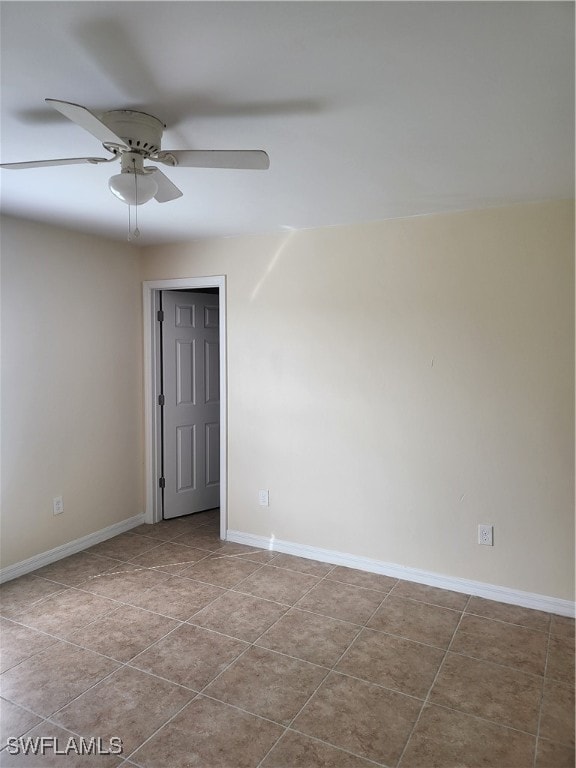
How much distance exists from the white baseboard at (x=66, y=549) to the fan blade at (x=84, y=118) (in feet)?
9.45

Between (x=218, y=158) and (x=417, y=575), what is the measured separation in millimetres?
2770

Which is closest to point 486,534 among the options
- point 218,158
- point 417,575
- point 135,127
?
point 417,575

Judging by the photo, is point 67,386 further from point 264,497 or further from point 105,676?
point 105,676

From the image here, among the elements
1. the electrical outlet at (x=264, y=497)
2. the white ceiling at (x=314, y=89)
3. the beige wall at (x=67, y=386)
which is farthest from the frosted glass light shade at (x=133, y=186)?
the electrical outlet at (x=264, y=497)

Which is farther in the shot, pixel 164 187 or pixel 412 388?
pixel 412 388

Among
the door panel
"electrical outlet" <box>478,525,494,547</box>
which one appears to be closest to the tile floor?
"electrical outlet" <box>478,525,494,547</box>

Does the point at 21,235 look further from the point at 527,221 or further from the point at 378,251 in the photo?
the point at 527,221

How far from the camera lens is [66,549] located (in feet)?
12.3

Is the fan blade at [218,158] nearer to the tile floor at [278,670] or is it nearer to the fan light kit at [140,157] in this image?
the fan light kit at [140,157]

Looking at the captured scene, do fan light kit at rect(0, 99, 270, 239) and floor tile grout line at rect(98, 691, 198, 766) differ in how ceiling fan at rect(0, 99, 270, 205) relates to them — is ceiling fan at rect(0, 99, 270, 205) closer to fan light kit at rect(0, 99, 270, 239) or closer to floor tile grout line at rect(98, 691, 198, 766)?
fan light kit at rect(0, 99, 270, 239)

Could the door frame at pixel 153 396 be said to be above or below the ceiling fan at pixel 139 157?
below

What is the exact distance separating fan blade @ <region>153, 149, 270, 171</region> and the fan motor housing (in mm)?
65

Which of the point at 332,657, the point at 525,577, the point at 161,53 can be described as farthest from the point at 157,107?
the point at 525,577

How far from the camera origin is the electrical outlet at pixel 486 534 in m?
3.12
